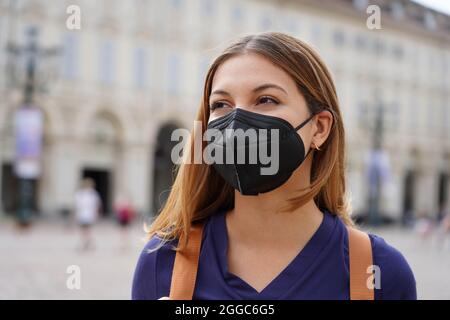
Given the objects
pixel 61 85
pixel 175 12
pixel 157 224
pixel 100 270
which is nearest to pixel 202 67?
pixel 175 12

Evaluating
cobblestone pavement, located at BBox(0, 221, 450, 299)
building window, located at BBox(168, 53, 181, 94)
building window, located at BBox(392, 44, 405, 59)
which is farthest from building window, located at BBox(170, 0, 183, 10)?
cobblestone pavement, located at BBox(0, 221, 450, 299)

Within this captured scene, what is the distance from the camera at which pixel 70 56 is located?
33062mm

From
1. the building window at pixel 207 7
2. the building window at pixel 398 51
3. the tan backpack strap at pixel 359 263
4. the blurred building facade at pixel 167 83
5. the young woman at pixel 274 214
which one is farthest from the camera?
the building window at pixel 398 51

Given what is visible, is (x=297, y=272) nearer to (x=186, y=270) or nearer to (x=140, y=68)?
(x=186, y=270)

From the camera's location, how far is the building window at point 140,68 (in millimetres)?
35156

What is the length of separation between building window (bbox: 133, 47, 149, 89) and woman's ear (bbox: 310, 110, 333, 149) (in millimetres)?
33646

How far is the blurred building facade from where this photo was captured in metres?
32.7

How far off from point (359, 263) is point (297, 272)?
6.9 inches

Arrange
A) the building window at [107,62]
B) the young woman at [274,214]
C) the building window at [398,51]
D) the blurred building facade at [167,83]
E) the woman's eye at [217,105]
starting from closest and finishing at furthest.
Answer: the young woman at [274,214] < the woman's eye at [217,105] < the blurred building facade at [167,83] < the building window at [107,62] < the building window at [398,51]

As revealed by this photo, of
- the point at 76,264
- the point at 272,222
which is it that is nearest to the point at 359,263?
the point at 272,222

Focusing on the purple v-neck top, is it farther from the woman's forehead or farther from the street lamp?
the street lamp

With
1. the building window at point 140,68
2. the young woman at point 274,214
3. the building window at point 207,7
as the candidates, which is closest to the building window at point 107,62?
the building window at point 140,68

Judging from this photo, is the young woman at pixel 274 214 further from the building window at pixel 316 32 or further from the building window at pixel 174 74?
the building window at pixel 316 32

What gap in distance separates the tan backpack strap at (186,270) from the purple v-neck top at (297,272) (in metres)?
0.02
